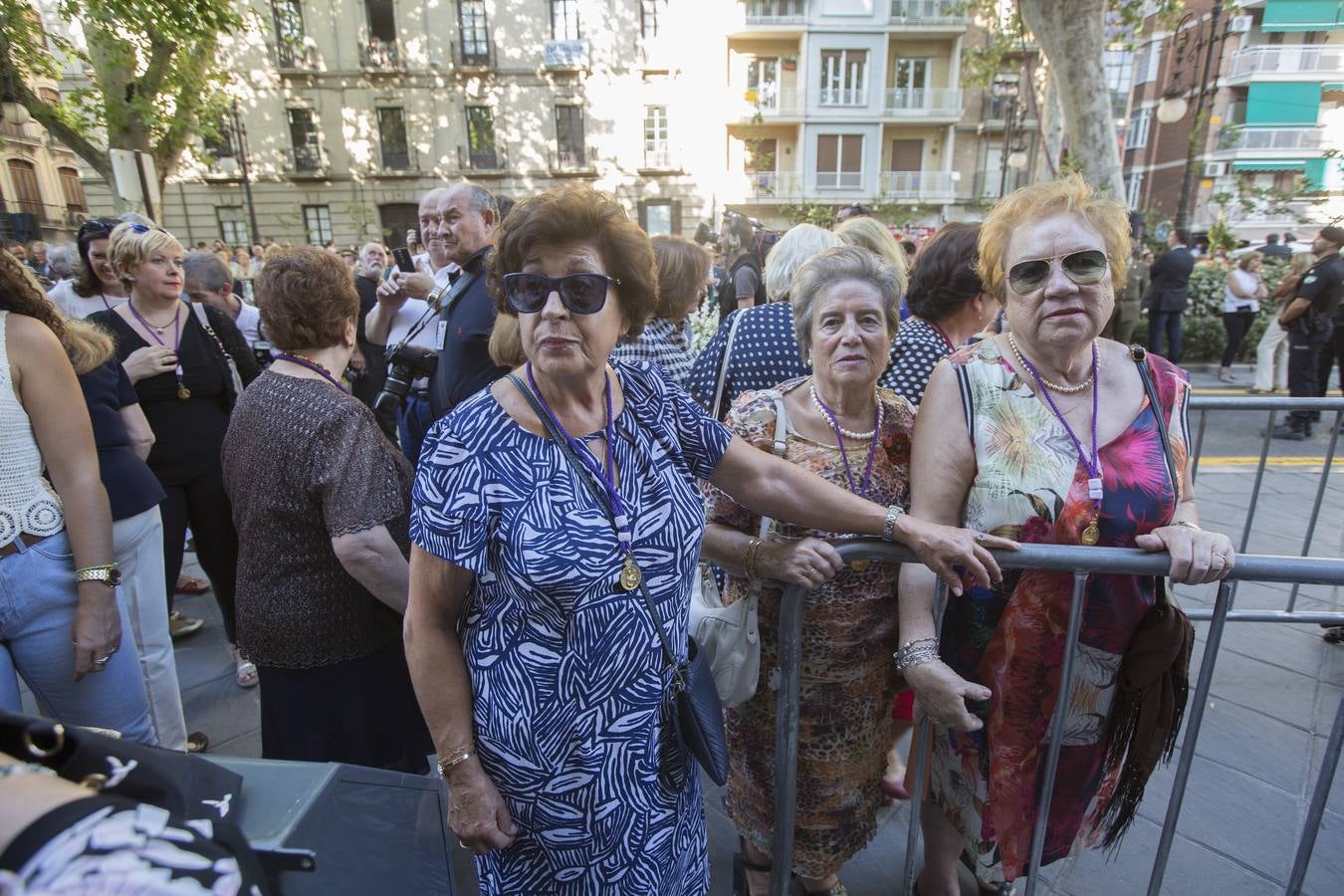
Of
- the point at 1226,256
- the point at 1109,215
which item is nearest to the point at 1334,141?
the point at 1226,256

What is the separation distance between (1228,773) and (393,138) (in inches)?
1182

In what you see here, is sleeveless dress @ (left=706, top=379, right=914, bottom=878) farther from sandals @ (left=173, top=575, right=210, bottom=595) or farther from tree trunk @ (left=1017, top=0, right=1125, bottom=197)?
tree trunk @ (left=1017, top=0, right=1125, bottom=197)

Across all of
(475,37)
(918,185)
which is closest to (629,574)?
(475,37)

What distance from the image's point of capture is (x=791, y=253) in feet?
9.96

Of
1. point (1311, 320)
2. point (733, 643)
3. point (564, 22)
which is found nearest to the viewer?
point (733, 643)

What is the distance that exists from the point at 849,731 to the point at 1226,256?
16153mm

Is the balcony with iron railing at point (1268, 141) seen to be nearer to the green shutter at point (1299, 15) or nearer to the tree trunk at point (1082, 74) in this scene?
the green shutter at point (1299, 15)

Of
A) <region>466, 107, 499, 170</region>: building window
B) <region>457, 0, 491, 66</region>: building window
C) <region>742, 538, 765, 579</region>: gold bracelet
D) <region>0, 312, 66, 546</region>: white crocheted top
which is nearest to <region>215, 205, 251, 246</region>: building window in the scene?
<region>466, 107, 499, 170</region>: building window

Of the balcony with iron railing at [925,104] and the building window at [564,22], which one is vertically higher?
the building window at [564,22]

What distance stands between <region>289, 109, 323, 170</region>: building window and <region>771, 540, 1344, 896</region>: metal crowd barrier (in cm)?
3032

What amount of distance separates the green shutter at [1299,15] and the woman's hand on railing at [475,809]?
4290cm

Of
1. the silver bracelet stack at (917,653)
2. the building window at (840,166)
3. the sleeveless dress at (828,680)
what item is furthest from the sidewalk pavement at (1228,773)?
the building window at (840,166)

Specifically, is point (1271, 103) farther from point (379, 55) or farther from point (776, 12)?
point (379, 55)

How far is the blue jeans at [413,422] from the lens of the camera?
3.09m
